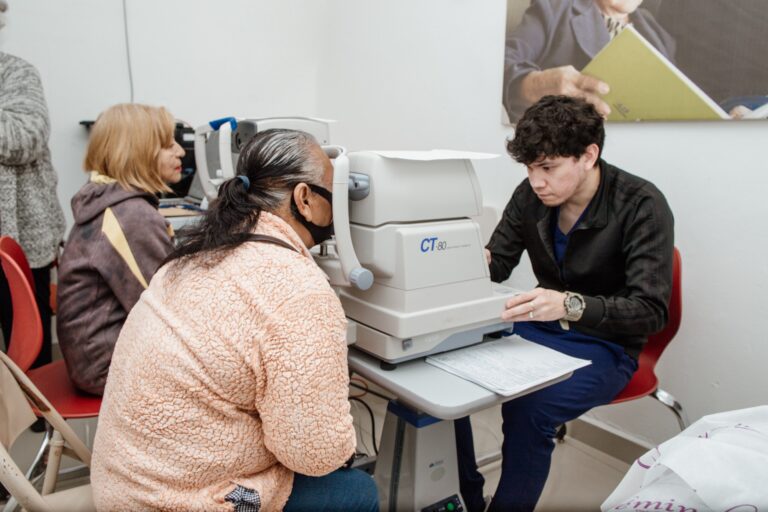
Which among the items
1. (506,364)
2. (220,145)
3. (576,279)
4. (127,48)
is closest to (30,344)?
(220,145)

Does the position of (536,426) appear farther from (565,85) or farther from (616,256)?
(565,85)

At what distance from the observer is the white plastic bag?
29.6 inches

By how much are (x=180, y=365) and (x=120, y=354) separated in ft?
0.51

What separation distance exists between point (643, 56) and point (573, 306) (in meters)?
0.91

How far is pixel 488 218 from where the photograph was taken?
222 cm

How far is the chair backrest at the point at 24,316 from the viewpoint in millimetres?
1368

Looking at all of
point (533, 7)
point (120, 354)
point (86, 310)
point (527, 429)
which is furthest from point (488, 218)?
point (120, 354)

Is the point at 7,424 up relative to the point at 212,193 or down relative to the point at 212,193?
down

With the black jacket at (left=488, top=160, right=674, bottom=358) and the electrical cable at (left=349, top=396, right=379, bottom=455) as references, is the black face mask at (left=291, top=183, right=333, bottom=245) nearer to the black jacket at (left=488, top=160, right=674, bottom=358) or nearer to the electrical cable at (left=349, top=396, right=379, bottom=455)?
the black jacket at (left=488, top=160, right=674, bottom=358)

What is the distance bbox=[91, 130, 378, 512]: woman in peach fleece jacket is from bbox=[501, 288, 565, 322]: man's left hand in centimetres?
48

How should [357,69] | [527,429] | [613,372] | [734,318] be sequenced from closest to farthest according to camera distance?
[527,429]
[613,372]
[734,318]
[357,69]

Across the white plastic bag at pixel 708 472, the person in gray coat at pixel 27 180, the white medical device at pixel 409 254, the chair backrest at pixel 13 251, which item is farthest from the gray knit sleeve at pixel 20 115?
the white plastic bag at pixel 708 472

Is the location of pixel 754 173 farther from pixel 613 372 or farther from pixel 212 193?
pixel 212 193

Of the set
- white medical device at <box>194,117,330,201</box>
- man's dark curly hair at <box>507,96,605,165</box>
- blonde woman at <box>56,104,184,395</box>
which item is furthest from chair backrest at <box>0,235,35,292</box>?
man's dark curly hair at <box>507,96,605,165</box>
